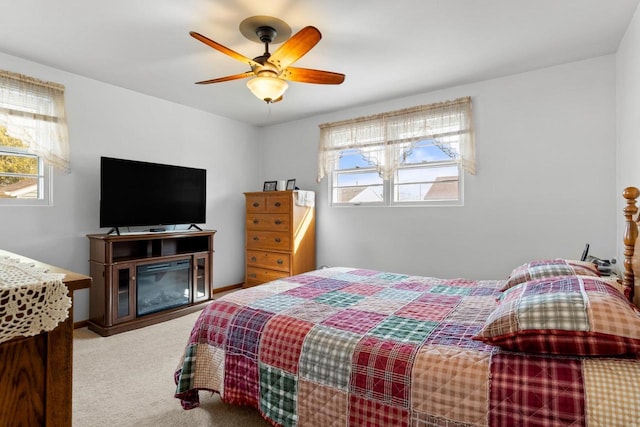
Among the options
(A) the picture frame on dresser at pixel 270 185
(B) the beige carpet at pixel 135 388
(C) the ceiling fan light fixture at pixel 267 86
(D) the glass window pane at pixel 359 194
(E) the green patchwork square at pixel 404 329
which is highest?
(C) the ceiling fan light fixture at pixel 267 86

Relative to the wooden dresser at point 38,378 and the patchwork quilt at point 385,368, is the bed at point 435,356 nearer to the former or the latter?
the patchwork quilt at point 385,368

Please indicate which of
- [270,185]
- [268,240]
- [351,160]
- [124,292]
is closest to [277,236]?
[268,240]

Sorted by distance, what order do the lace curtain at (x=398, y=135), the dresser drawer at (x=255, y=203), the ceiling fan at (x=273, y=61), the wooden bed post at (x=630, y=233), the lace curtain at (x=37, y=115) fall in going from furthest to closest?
1. the dresser drawer at (x=255, y=203)
2. the lace curtain at (x=398, y=135)
3. the lace curtain at (x=37, y=115)
4. the ceiling fan at (x=273, y=61)
5. the wooden bed post at (x=630, y=233)

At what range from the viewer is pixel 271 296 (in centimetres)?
210

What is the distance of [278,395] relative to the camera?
1.54 m

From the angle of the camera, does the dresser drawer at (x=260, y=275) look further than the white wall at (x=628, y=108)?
Yes

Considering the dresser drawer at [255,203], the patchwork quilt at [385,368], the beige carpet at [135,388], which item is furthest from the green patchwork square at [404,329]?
the dresser drawer at [255,203]

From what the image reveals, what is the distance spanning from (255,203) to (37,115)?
2.51m

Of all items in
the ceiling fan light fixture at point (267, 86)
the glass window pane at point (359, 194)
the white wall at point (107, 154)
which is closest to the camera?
the ceiling fan light fixture at point (267, 86)

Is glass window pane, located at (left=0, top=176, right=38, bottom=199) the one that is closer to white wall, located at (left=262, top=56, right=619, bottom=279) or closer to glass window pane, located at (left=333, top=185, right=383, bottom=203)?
glass window pane, located at (left=333, top=185, right=383, bottom=203)

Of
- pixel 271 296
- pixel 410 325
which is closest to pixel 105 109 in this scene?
pixel 271 296

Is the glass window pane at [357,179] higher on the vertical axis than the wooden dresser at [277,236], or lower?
higher

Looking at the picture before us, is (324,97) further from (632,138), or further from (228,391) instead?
(228,391)

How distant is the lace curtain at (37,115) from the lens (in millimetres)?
2945
